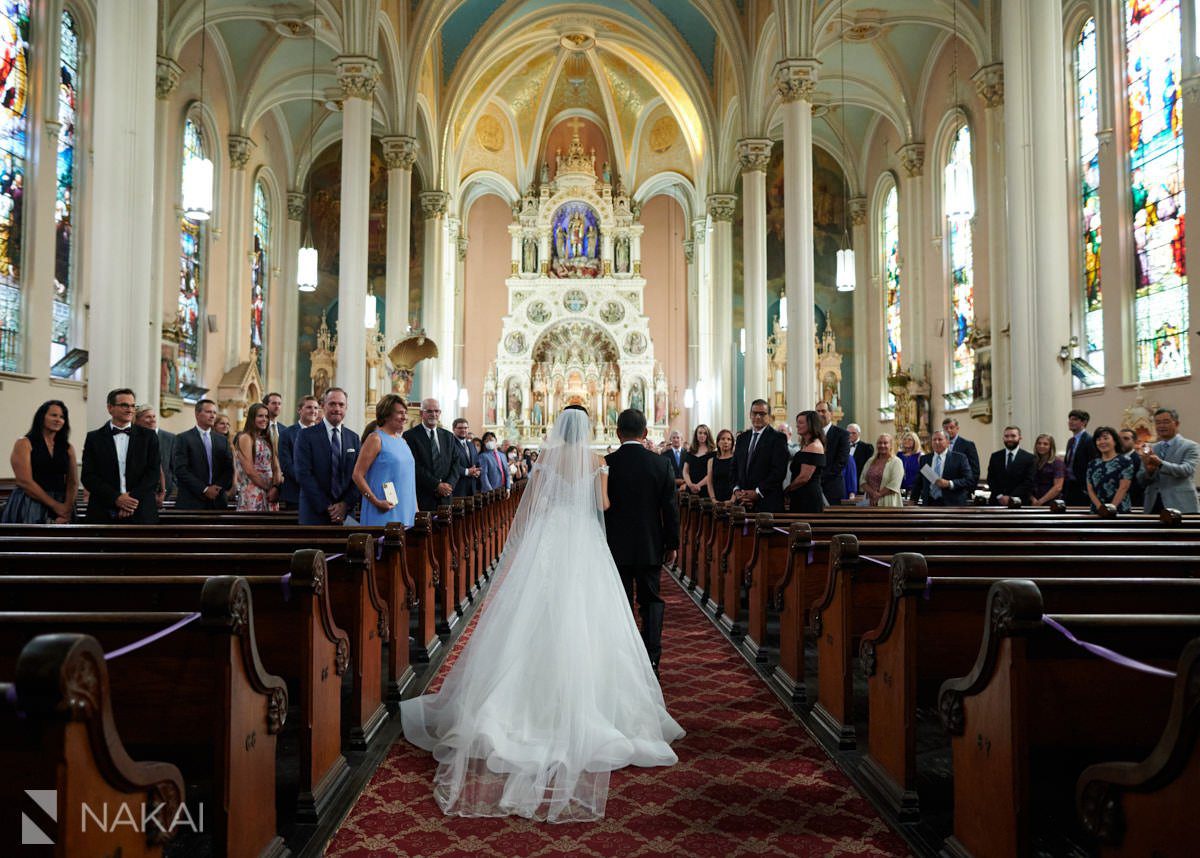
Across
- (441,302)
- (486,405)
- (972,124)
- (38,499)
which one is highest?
(972,124)

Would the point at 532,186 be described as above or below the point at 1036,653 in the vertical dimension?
above

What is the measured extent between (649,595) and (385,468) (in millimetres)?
2045

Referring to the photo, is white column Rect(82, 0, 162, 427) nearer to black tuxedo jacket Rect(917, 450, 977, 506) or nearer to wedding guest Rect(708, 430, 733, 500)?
wedding guest Rect(708, 430, 733, 500)

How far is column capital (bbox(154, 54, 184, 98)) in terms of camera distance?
1438cm

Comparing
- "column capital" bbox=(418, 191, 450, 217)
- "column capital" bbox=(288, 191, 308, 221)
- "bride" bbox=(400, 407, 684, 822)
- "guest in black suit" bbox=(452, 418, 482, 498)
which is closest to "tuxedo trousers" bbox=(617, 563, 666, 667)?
"bride" bbox=(400, 407, 684, 822)

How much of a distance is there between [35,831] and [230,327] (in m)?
19.7

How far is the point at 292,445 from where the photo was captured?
22.5 feet

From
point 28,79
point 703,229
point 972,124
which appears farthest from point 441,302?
point 972,124

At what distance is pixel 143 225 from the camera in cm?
837

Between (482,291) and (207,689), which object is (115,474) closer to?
(207,689)

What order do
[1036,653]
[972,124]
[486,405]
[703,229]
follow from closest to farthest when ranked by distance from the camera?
[1036,653], [972,124], [703,229], [486,405]

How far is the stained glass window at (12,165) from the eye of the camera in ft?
38.2

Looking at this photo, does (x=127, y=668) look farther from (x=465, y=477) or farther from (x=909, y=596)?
(x=465, y=477)

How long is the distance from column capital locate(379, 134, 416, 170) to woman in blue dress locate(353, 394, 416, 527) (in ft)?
44.4
